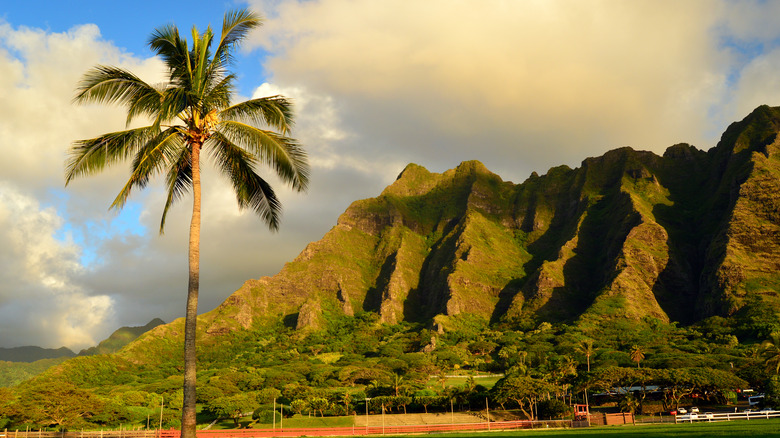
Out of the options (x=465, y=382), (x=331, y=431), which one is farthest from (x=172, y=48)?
(x=465, y=382)

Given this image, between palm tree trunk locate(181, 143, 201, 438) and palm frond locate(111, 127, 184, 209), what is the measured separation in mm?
826

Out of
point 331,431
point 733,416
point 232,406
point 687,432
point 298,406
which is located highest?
point 687,432

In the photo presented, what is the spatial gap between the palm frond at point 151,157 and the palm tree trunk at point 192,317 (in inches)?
32.5

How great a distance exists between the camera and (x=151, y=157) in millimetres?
18656

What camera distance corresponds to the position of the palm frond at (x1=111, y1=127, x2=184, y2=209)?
18344 millimetres

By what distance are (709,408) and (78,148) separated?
86.2 m

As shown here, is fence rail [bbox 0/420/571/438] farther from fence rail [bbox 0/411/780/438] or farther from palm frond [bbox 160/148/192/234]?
palm frond [bbox 160/148/192/234]

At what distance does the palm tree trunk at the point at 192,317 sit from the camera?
1531cm

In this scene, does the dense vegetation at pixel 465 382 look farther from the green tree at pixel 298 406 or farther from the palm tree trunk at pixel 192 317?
the palm tree trunk at pixel 192 317

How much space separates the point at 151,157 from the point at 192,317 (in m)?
5.54

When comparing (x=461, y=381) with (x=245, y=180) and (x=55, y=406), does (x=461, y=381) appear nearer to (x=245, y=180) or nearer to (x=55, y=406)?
(x=55, y=406)

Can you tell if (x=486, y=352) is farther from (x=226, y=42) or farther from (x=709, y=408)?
(x=226, y=42)

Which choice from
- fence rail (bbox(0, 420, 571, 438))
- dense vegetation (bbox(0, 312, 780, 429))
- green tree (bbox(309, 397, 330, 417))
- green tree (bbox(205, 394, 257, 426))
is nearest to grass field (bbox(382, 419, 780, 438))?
fence rail (bbox(0, 420, 571, 438))

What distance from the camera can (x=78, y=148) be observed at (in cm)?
1819
